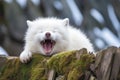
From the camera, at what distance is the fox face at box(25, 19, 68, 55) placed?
10719 mm

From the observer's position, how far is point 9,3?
1952 centimetres

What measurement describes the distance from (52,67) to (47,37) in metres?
1.73

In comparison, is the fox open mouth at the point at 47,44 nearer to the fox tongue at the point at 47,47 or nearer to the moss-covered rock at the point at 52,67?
the fox tongue at the point at 47,47

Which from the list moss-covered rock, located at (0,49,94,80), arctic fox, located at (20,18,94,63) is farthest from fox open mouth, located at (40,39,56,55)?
moss-covered rock, located at (0,49,94,80)

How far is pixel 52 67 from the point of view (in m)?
8.95

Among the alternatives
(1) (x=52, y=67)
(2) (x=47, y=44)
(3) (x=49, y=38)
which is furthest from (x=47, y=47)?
(1) (x=52, y=67)

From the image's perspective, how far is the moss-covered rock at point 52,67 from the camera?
8516 millimetres

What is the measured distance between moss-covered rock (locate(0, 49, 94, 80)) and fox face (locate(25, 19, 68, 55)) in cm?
101

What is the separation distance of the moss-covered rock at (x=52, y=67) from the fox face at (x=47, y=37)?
1.01 metres

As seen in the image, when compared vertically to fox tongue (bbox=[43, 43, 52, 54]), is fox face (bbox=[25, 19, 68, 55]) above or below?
above

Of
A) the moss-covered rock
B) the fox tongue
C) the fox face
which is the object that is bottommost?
the moss-covered rock

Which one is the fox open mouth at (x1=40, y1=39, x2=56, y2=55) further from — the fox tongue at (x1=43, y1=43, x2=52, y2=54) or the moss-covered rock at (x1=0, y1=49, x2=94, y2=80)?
the moss-covered rock at (x1=0, y1=49, x2=94, y2=80)

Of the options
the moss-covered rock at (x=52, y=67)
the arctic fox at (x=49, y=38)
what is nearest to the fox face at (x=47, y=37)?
the arctic fox at (x=49, y=38)

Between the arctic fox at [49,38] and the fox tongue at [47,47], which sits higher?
the arctic fox at [49,38]
